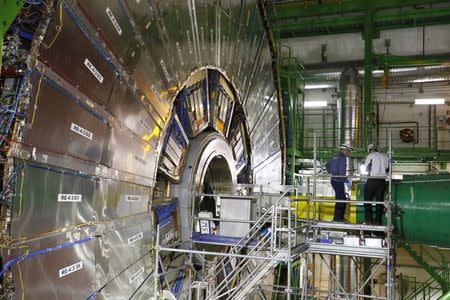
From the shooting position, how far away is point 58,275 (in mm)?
2721

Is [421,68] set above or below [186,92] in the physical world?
above

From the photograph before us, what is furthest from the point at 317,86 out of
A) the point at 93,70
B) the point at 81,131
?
the point at 81,131

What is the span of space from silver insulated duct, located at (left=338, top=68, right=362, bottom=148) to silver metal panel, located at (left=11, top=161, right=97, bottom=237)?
→ 12175 millimetres

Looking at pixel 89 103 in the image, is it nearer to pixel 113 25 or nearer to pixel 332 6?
pixel 113 25

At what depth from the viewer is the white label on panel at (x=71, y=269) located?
2.76m

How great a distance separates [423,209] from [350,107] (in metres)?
8.57

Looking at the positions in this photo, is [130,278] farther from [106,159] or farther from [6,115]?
[6,115]

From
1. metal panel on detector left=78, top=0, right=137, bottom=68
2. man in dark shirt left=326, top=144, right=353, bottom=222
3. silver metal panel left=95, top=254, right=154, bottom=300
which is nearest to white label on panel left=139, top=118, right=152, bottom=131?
metal panel on detector left=78, top=0, right=137, bottom=68

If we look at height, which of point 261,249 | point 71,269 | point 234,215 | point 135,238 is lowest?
point 261,249

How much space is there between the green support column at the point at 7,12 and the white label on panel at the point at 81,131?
0.73 m

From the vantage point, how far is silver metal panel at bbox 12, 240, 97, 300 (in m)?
2.42

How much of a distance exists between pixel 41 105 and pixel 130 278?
1791mm

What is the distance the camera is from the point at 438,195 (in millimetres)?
6266

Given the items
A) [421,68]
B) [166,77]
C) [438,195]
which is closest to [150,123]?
[166,77]
